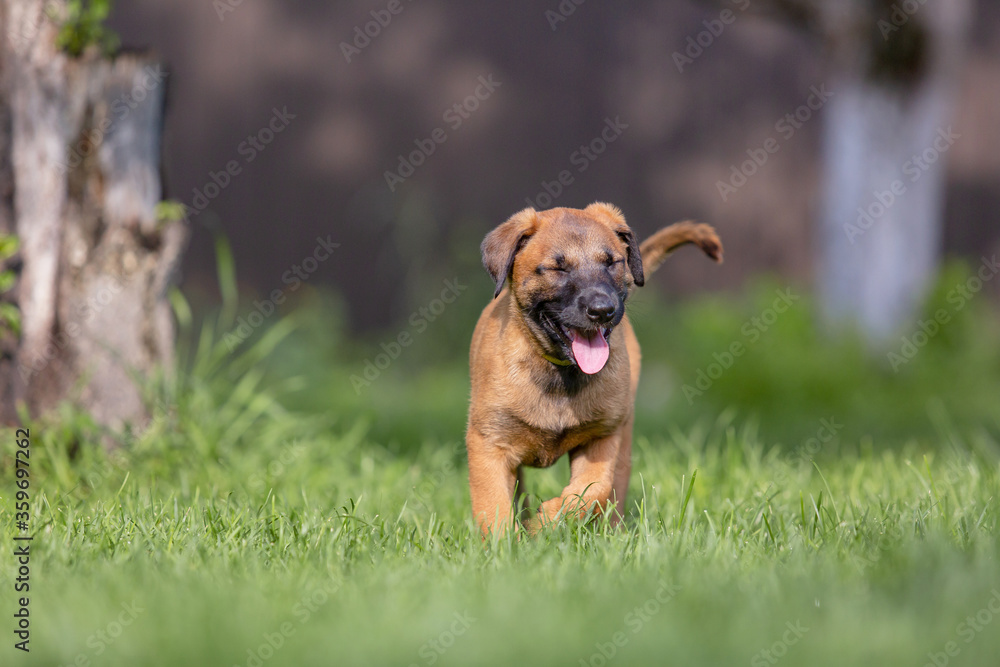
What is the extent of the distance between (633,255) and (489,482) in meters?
0.92

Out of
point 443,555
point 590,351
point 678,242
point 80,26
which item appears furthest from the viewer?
point 80,26

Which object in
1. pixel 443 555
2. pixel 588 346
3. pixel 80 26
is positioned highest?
pixel 80 26

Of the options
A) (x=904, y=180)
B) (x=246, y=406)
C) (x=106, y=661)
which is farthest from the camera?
(x=904, y=180)

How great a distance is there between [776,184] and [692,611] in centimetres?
691

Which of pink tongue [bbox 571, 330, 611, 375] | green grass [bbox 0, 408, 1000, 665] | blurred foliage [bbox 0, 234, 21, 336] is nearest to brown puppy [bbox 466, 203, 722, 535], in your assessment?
pink tongue [bbox 571, 330, 611, 375]

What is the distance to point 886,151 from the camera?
630 centimetres

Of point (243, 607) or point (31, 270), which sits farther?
point (31, 270)

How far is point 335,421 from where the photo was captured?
5262 mm

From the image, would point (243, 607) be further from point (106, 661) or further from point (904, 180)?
point (904, 180)

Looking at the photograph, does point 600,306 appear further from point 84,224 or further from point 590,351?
point 84,224

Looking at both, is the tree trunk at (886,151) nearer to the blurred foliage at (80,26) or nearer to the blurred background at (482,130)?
the blurred background at (482,130)

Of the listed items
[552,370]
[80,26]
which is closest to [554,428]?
[552,370]

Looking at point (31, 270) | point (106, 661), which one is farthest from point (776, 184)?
point (106, 661)

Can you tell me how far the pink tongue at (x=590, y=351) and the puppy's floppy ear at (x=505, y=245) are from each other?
0.30 m
